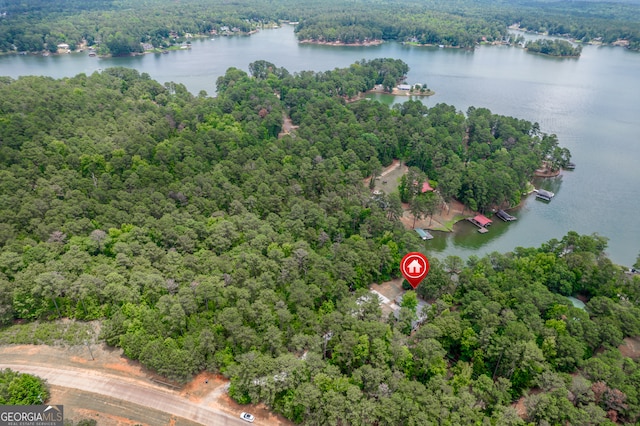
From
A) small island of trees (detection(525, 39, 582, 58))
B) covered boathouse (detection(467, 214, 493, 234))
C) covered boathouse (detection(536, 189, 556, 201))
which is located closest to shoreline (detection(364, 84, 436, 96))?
covered boathouse (detection(536, 189, 556, 201))

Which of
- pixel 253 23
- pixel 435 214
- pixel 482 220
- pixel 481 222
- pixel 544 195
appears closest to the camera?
pixel 481 222

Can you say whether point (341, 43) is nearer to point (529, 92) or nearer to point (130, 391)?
point (529, 92)

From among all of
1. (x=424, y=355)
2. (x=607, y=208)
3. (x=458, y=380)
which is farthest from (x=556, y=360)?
(x=607, y=208)

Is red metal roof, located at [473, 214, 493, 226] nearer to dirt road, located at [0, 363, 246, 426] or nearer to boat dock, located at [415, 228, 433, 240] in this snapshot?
boat dock, located at [415, 228, 433, 240]

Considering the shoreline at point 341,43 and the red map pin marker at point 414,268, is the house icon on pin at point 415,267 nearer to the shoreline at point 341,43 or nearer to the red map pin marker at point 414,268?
the red map pin marker at point 414,268

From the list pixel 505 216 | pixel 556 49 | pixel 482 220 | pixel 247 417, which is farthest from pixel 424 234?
pixel 556 49

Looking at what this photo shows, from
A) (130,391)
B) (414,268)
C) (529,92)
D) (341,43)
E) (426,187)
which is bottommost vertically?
(130,391)
